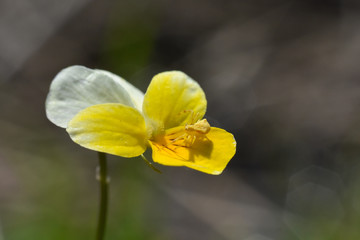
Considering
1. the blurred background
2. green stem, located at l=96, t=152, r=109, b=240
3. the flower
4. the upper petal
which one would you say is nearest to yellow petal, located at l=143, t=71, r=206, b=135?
the flower

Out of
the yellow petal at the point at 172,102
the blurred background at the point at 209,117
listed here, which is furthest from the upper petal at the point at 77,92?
the blurred background at the point at 209,117

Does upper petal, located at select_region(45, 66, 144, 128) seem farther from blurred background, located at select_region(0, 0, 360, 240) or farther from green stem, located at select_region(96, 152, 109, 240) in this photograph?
A: blurred background, located at select_region(0, 0, 360, 240)

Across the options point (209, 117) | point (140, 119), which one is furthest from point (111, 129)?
point (209, 117)

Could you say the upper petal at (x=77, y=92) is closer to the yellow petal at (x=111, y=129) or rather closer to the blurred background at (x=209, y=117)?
the yellow petal at (x=111, y=129)

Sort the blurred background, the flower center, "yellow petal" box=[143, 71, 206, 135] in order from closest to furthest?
the flower center
"yellow petal" box=[143, 71, 206, 135]
the blurred background

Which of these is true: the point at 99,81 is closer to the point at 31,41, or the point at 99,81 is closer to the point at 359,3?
the point at 31,41

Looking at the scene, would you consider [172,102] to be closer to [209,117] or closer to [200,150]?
[200,150]

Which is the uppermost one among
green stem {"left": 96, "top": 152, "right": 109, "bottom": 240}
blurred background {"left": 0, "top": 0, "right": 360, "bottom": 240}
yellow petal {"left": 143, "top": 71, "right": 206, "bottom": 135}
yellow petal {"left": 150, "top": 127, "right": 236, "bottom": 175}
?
yellow petal {"left": 143, "top": 71, "right": 206, "bottom": 135}
